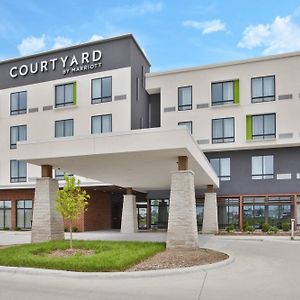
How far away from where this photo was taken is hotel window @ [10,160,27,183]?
37.0 metres

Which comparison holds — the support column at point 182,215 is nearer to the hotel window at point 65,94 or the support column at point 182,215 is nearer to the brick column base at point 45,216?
the brick column base at point 45,216

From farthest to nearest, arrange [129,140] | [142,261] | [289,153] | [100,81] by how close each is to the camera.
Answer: [100,81], [289,153], [129,140], [142,261]

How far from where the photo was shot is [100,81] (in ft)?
114

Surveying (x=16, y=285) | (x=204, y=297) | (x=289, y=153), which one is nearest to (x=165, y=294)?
(x=204, y=297)

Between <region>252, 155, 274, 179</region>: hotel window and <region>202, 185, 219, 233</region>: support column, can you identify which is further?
<region>252, 155, 274, 179</region>: hotel window

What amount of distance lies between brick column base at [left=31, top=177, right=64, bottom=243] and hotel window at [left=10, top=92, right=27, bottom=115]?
21024 mm

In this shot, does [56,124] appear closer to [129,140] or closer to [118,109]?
[118,109]

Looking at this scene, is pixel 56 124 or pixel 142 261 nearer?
pixel 142 261

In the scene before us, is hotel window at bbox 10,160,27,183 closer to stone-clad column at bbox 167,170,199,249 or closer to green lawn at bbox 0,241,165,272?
green lawn at bbox 0,241,165,272

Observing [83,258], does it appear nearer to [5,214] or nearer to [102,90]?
[102,90]

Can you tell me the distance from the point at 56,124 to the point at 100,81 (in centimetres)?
562

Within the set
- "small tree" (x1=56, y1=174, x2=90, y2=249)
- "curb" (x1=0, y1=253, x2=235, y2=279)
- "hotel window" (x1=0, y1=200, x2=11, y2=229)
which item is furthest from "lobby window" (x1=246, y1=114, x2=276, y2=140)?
"curb" (x1=0, y1=253, x2=235, y2=279)

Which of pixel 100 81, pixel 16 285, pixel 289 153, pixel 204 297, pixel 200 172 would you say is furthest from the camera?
pixel 100 81

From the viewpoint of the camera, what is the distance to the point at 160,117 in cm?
3650
